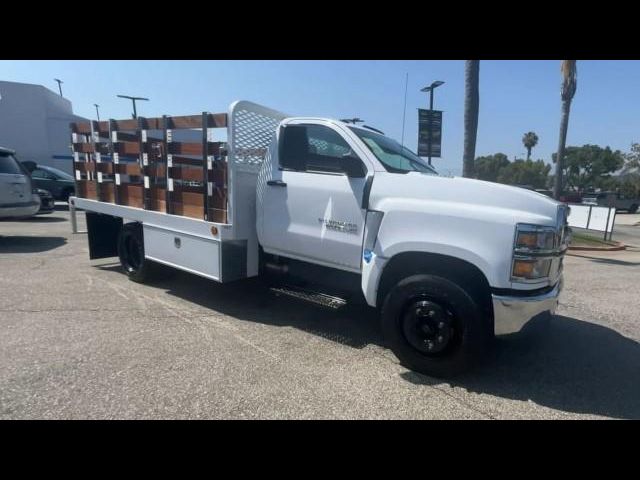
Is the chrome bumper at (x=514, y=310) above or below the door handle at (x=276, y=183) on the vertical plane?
below

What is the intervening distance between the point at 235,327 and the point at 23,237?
26.0ft

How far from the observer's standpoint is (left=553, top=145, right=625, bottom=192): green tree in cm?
5825

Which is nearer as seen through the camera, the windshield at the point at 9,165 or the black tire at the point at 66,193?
the windshield at the point at 9,165

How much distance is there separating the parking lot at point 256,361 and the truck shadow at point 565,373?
16 millimetres

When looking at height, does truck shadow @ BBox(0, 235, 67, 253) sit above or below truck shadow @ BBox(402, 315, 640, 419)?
below

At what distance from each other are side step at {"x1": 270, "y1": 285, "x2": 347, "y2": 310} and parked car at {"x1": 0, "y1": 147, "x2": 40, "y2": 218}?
7.10 metres

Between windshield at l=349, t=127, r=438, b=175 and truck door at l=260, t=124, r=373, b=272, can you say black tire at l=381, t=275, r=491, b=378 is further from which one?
windshield at l=349, t=127, r=438, b=175

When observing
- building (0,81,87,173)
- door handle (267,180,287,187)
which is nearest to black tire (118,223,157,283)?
door handle (267,180,287,187)

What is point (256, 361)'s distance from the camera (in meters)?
3.36

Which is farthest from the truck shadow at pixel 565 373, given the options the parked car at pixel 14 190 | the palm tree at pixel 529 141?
the palm tree at pixel 529 141

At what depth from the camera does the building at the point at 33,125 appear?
26562mm

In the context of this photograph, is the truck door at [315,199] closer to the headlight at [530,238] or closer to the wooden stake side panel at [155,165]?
the wooden stake side panel at [155,165]
